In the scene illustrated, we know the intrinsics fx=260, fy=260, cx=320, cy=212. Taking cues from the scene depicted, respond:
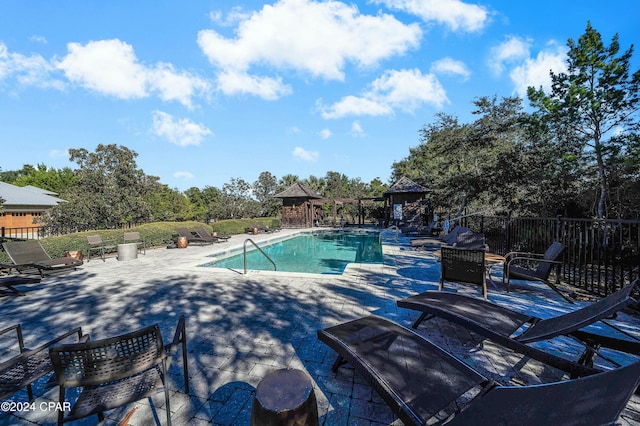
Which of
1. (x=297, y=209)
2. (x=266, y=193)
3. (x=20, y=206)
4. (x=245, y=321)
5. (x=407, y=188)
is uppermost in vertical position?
(x=266, y=193)

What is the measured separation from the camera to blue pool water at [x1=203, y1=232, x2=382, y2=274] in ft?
31.1

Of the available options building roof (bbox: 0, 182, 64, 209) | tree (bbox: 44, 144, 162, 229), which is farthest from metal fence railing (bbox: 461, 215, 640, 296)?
building roof (bbox: 0, 182, 64, 209)

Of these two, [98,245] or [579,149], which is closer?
[98,245]

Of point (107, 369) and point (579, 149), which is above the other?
point (579, 149)

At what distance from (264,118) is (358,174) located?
87.7ft

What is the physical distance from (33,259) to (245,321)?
680cm

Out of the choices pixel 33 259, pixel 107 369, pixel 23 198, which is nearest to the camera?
pixel 107 369

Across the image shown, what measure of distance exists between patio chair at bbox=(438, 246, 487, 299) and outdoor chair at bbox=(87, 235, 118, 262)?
1026 cm

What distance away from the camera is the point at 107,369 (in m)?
1.60

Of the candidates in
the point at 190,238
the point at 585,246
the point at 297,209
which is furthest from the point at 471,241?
the point at 297,209

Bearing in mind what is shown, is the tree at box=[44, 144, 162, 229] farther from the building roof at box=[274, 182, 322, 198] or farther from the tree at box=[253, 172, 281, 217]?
the tree at box=[253, 172, 281, 217]

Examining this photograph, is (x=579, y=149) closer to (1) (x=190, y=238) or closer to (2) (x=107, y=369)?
(2) (x=107, y=369)

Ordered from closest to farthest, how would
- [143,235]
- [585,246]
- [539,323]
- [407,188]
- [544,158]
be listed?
[539,323], [585,246], [143,235], [544,158], [407,188]

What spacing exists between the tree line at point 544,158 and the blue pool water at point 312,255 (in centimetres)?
719
